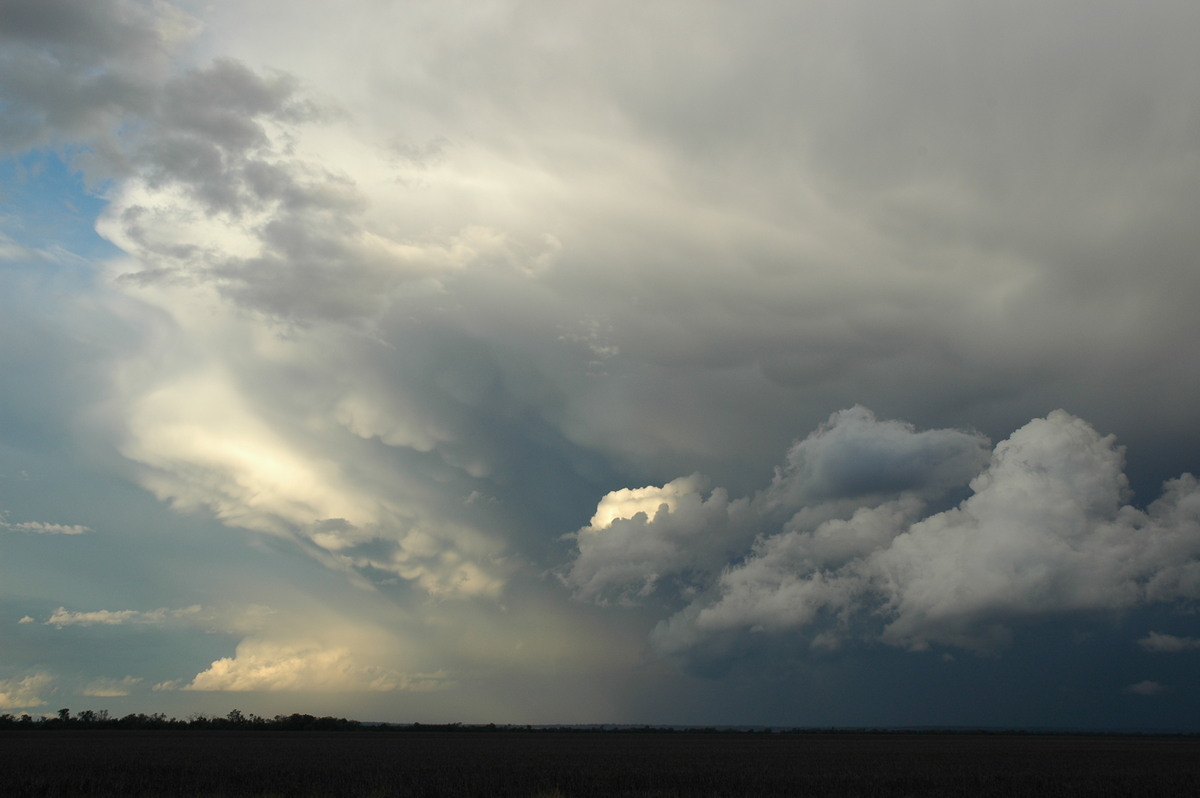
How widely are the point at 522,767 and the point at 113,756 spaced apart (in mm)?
36520

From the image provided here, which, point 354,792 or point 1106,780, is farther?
point 1106,780

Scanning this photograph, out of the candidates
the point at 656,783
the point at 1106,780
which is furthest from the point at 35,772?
the point at 1106,780

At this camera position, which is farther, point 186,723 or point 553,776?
point 186,723

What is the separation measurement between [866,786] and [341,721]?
18341cm

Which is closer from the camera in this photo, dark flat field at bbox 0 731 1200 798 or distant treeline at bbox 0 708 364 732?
dark flat field at bbox 0 731 1200 798

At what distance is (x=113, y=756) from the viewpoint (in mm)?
65188

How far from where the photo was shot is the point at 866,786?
44.5m

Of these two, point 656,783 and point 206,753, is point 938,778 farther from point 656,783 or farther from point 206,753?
point 206,753

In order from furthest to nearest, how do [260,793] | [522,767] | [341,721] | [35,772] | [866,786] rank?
[341,721] → [522,767] → [35,772] → [866,786] → [260,793]

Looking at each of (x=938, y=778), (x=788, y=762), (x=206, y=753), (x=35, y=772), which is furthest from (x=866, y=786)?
(x=206, y=753)

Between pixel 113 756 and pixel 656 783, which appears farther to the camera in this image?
pixel 113 756

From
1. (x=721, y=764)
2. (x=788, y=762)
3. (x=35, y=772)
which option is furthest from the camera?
(x=788, y=762)

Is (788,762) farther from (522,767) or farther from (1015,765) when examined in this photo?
(522,767)

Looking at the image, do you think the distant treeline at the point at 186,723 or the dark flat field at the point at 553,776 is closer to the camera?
the dark flat field at the point at 553,776
